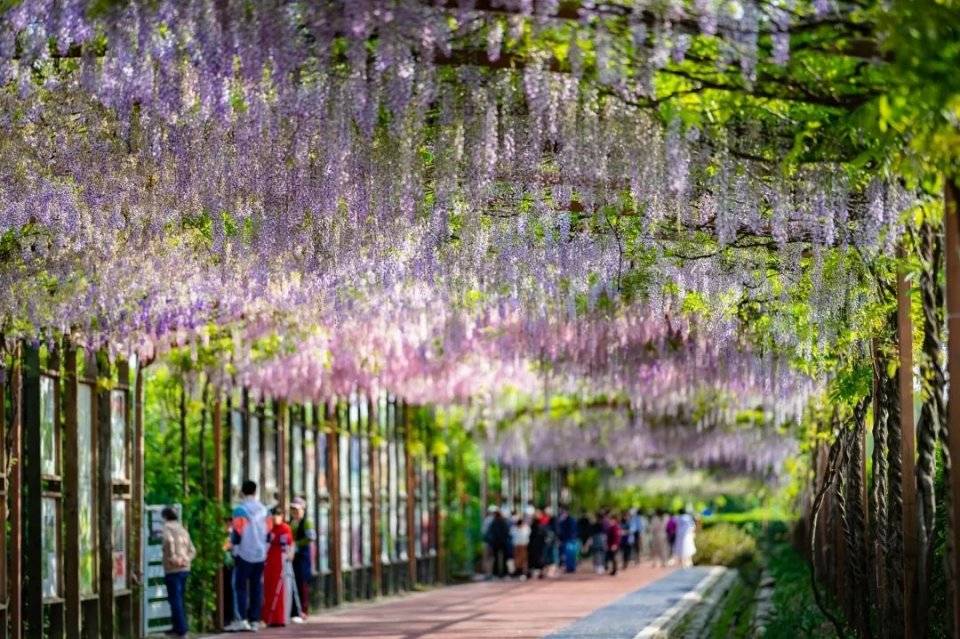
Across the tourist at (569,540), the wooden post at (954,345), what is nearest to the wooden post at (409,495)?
the tourist at (569,540)

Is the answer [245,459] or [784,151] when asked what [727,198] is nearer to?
[784,151]

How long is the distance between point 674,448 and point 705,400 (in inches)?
314

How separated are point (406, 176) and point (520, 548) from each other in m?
24.9

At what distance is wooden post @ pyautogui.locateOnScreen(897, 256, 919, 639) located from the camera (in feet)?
31.3

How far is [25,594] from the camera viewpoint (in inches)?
571

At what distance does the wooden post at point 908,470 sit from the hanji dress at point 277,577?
371 inches

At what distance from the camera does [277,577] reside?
59.7 feet

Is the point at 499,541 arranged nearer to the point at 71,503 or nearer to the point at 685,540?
the point at 685,540

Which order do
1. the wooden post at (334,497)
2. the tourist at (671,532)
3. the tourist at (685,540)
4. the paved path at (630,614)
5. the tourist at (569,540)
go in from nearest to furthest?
the paved path at (630,614) → the wooden post at (334,497) → the tourist at (569,540) → the tourist at (685,540) → the tourist at (671,532)

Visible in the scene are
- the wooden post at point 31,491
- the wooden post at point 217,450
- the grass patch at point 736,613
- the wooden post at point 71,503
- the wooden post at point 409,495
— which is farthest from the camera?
the wooden post at point 409,495

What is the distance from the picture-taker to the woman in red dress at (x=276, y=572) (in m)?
18.2

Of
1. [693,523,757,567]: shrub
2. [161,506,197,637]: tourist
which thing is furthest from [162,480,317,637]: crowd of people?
[693,523,757,567]: shrub

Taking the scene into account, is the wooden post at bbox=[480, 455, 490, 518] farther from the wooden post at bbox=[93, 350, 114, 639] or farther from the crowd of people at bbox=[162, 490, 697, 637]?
the wooden post at bbox=[93, 350, 114, 639]

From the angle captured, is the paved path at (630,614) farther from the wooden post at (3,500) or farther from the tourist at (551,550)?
the tourist at (551,550)
